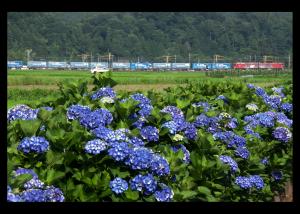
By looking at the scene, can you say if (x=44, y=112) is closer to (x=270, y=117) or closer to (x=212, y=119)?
(x=212, y=119)

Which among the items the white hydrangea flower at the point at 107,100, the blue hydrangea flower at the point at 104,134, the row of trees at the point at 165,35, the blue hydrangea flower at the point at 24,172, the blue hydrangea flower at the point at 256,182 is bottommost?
the blue hydrangea flower at the point at 256,182

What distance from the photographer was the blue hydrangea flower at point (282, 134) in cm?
413

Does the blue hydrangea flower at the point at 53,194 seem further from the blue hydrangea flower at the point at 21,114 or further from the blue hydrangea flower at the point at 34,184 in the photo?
the blue hydrangea flower at the point at 21,114

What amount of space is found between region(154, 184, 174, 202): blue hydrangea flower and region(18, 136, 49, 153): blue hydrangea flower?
2.38 feet

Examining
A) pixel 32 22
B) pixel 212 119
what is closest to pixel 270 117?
pixel 212 119

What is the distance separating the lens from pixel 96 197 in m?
2.55

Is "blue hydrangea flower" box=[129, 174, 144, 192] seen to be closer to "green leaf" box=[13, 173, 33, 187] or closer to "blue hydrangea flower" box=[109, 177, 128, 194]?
"blue hydrangea flower" box=[109, 177, 128, 194]

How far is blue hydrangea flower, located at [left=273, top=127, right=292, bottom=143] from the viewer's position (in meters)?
4.13

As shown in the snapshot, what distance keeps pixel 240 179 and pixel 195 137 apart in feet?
1.51

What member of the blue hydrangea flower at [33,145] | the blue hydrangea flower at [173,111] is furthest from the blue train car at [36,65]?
the blue hydrangea flower at [33,145]

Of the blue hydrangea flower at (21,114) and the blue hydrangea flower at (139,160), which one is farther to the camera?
the blue hydrangea flower at (21,114)

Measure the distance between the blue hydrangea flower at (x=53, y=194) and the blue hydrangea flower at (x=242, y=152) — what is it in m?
1.63

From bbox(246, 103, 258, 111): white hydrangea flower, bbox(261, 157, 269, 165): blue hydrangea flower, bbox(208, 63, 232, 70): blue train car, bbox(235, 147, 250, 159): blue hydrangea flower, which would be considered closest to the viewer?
bbox(235, 147, 250, 159): blue hydrangea flower

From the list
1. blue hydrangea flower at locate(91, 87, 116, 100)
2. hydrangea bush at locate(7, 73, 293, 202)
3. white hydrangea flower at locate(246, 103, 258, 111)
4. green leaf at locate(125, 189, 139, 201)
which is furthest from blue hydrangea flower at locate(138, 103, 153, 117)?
white hydrangea flower at locate(246, 103, 258, 111)
